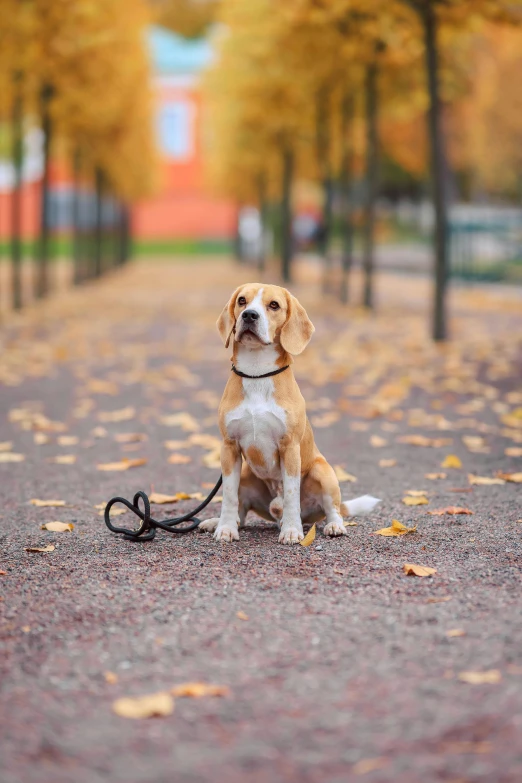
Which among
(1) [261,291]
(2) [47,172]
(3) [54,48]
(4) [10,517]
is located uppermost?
(3) [54,48]

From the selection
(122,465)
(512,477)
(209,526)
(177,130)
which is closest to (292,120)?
(122,465)

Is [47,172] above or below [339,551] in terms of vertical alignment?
above

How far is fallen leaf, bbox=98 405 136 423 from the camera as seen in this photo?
938 centimetres

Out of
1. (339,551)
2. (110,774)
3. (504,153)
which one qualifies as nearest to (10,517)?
(339,551)

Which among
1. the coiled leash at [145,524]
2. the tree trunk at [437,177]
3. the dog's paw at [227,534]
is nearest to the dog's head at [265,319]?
the coiled leash at [145,524]

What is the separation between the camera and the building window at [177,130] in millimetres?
64125

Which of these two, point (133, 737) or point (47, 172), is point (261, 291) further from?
point (47, 172)

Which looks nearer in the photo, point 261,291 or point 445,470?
point 261,291

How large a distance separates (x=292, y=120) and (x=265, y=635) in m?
20.8

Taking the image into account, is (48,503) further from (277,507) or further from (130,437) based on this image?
(130,437)

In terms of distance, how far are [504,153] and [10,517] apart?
1481 inches

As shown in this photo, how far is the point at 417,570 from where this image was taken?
439cm

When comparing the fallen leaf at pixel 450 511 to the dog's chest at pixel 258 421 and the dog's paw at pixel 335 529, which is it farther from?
the dog's chest at pixel 258 421

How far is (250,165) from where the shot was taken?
3472 cm
